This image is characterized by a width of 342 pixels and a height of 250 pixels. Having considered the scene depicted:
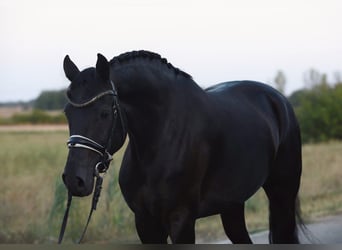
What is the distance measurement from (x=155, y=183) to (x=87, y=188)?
42cm

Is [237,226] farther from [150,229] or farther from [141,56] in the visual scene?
[141,56]

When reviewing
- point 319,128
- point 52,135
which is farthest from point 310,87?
point 52,135

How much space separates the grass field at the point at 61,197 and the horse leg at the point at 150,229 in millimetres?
2586

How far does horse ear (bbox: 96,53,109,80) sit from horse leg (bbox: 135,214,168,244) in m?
0.77

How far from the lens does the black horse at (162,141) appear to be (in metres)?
2.84

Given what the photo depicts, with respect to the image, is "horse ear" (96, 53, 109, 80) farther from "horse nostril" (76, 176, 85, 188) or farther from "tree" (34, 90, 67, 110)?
"tree" (34, 90, 67, 110)

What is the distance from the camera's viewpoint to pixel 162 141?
3.14 m

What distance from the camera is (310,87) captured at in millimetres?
7395

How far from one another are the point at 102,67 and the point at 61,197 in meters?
3.16

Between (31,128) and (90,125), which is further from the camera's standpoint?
(31,128)

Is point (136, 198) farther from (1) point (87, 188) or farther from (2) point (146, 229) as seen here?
(1) point (87, 188)

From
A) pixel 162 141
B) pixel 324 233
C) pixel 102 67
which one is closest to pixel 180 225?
pixel 162 141

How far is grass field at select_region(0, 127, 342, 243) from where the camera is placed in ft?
19.9

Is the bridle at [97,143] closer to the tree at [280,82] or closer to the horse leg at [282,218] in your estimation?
the horse leg at [282,218]
